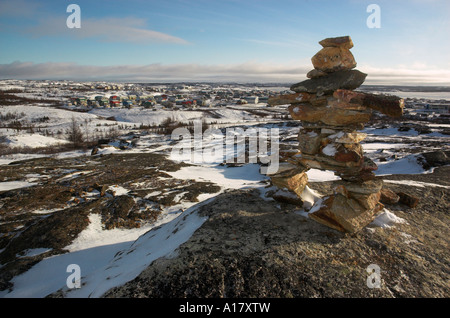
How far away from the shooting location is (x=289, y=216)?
845cm

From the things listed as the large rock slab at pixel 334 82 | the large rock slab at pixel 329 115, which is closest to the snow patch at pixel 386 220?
the large rock slab at pixel 329 115

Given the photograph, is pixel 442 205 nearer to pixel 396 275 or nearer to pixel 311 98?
pixel 396 275

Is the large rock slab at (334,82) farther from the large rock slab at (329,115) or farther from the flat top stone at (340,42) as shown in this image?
the flat top stone at (340,42)

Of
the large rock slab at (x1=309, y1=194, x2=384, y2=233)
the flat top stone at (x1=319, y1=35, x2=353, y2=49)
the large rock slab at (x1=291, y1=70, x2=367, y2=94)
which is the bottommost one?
the large rock slab at (x1=309, y1=194, x2=384, y2=233)

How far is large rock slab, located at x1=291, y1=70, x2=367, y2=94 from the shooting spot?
7566mm

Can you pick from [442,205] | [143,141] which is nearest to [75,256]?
[442,205]


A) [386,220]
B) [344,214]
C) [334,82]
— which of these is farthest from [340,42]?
[386,220]

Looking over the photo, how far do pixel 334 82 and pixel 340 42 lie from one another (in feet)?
3.82

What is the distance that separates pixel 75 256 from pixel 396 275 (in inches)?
448

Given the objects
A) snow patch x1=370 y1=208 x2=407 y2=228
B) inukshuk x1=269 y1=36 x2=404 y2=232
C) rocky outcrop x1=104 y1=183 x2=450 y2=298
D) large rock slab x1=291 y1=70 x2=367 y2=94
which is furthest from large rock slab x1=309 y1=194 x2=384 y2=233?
large rock slab x1=291 y1=70 x2=367 y2=94

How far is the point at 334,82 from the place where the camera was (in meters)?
7.77

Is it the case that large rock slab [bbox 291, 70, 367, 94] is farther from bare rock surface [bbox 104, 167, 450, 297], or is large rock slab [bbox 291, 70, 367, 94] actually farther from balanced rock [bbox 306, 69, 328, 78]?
bare rock surface [bbox 104, 167, 450, 297]
